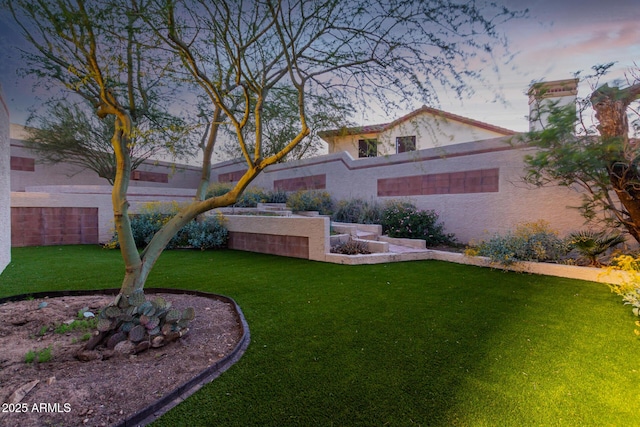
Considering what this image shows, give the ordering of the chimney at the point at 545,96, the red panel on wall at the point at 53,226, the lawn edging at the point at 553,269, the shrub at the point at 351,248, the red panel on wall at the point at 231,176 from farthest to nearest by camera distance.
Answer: the red panel on wall at the point at 231,176 → the red panel on wall at the point at 53,226 → the shrub at the point at 351,248 → the chimney at the point at 545,96 → the lawn edging at the point at 553,269

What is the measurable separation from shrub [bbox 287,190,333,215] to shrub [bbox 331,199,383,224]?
1.60 feet

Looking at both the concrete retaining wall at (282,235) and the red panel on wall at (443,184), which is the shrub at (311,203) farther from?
the concrete retaining wall at (282,235)

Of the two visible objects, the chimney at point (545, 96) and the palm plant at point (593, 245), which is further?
the palm plant at point (593, 245)

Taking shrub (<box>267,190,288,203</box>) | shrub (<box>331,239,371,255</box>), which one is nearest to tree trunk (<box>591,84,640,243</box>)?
shrub (<box>331,239,371,255</box>)

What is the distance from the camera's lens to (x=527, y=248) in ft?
21.9

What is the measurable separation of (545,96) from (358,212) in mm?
6525

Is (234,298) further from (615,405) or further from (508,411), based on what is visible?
(615,405)

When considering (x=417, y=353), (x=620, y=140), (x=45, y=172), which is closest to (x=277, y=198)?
(x=620, y=140)

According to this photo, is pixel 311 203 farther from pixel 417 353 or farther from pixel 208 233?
pixel 417 353

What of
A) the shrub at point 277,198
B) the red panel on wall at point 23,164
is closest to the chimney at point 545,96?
the shrub at point 277,198

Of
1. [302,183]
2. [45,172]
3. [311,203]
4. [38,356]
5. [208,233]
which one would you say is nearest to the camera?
[38,356]

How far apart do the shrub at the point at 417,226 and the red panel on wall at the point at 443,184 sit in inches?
36.7

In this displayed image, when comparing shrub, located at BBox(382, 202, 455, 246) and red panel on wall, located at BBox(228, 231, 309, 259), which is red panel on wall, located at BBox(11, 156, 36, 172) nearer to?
red panel on wall, located at BBox(228, 231, 309, 259)

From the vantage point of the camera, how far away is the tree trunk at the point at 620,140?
17.7 ft
